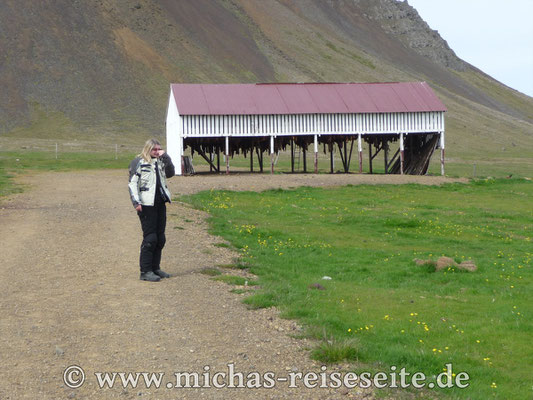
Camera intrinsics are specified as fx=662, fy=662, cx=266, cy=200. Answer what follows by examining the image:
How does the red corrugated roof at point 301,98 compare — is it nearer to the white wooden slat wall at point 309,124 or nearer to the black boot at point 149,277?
the white wooden slat wall at point 309,124

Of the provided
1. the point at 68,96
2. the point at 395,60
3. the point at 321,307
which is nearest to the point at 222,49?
the point at 68,96

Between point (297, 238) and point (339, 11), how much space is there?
551 feet

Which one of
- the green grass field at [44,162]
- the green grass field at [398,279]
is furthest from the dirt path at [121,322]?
the green grass field at [44,162]

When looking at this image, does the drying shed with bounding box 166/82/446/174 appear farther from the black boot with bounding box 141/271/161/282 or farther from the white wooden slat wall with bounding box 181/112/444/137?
the black boot with bounding box 141/271/161/282

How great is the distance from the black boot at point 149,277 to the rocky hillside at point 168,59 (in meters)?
75.6

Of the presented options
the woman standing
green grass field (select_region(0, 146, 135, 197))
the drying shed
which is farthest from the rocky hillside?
the woman standing

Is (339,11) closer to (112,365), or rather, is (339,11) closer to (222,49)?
(222,49)

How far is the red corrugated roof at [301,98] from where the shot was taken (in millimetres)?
43469

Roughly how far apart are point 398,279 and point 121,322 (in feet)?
21.4

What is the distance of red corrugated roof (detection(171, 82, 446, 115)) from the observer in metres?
43.5

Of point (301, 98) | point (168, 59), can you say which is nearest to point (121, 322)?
point (301, 98)

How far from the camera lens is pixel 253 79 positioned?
11500cm

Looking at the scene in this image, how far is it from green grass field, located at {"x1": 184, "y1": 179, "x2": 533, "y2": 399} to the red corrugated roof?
1589 cm

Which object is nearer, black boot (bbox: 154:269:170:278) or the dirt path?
the dirt path
